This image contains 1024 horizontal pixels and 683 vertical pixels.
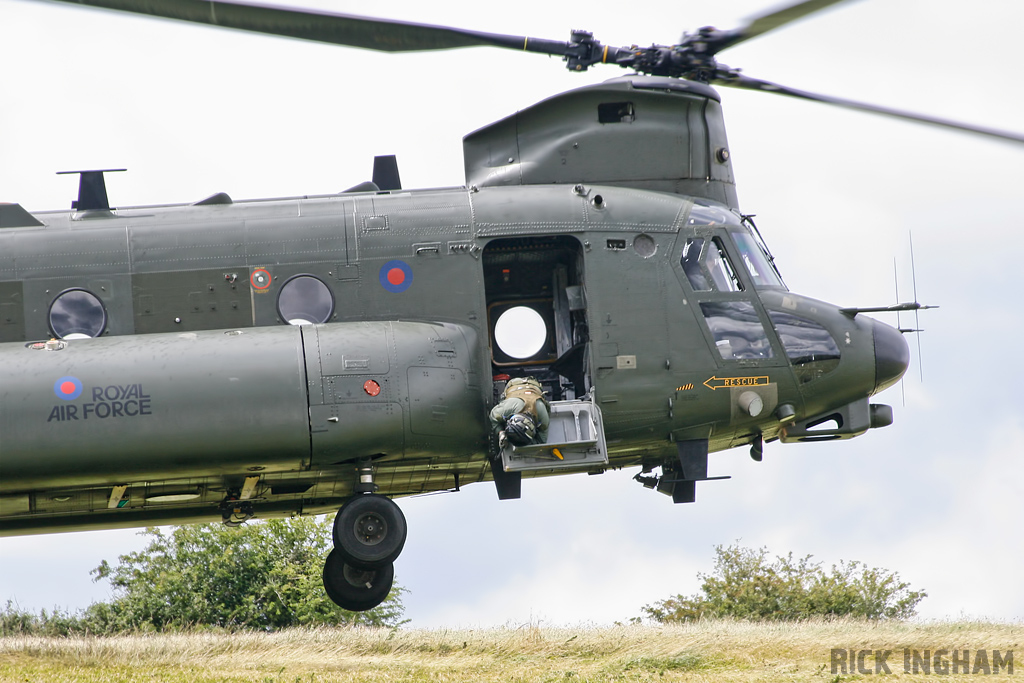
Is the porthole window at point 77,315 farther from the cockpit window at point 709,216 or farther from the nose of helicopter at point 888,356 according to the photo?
the nose of helicopter at point 888,356

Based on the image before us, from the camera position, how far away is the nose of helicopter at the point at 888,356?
13383 mm

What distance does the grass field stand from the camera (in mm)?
12125

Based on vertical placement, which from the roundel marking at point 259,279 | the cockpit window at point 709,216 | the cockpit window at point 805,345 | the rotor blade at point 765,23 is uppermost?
the rotor blade at point 765,23

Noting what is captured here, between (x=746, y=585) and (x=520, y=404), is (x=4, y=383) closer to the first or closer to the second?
(x=520, y=404)

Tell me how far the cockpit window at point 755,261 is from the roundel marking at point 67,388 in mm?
6673

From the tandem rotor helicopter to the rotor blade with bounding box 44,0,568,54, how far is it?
0.03m

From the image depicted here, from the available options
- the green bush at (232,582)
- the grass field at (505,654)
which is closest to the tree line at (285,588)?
the green bush at (232,582)

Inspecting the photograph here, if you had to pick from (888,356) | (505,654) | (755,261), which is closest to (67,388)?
(505,654)

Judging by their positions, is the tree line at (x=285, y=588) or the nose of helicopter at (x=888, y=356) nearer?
the nose of helicopter at (x=888, y=356)

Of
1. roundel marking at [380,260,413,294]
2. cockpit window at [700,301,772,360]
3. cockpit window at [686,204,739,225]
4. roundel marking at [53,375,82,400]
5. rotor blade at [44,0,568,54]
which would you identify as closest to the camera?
rotor blade at [44,0,568,54]

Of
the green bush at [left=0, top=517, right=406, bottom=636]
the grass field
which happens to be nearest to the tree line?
the green bush at [left=0, top=517, right=406, bottom=636]

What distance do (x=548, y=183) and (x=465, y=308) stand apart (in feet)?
6.05

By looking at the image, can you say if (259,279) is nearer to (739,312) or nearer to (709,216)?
(709,216)

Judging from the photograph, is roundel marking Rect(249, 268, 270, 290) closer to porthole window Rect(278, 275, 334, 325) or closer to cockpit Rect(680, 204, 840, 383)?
porthole window Rect(278, 275, 334, 325)
